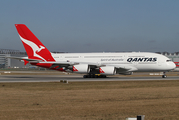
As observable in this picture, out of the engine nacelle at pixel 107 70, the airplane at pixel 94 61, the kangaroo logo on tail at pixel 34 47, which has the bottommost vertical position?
the engine nacelle at pixel 107 70

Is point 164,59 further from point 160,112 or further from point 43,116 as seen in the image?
point 43,116

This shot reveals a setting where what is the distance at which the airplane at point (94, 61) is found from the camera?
138ft

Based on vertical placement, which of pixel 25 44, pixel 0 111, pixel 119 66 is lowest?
pixel 0 111

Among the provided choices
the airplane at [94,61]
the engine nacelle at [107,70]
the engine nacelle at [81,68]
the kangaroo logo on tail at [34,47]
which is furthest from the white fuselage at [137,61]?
the kangaroo logo on tail at [34,47]

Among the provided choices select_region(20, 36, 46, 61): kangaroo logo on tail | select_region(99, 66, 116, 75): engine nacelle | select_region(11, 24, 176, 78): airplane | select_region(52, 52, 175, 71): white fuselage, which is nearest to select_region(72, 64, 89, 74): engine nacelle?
select_region(11, 24, 176, 78): airplane

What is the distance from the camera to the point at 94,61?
4431 centimetres

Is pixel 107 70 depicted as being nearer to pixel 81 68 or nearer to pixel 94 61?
pixel 94 61

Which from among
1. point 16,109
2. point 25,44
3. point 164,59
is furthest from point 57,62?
point 16,109

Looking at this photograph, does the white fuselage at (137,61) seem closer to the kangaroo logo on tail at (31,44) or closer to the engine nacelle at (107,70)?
the engine nacelle at (107,70)

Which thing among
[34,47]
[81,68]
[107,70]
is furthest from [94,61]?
[34,47]

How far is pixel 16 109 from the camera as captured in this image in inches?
528

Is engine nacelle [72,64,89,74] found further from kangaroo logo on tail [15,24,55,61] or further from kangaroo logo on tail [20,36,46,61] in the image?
kangaroo logo on tail [20,36,46,61]

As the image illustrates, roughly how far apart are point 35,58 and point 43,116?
34.5 m

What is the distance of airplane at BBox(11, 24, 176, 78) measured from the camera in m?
→ 42.1
